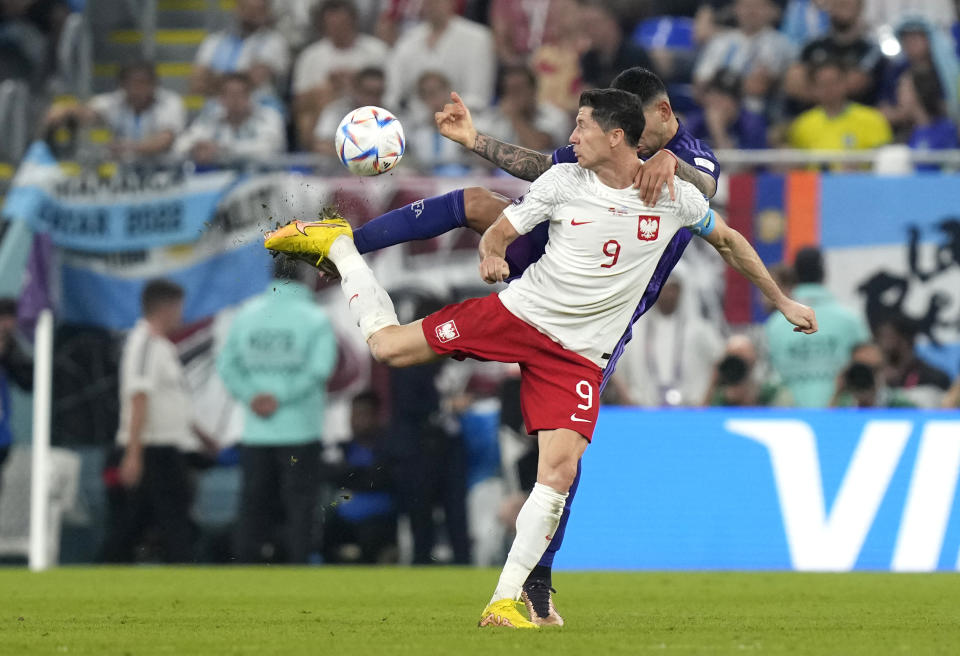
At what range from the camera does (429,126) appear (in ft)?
49.3

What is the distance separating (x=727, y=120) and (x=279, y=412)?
4681 mm

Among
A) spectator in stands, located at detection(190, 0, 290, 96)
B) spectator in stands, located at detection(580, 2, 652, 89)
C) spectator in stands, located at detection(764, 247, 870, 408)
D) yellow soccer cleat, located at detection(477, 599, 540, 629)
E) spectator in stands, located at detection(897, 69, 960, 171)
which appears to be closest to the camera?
yellow soccer cleat, located at detection(477, 599, 540, 629)

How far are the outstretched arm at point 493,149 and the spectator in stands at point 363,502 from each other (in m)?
5.91

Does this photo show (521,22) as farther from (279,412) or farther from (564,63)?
(279,412)

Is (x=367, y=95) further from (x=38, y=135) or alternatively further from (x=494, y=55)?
(x=38, y=135)

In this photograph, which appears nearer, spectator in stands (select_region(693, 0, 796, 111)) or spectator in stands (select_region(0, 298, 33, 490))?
spectator in stands (select_region(0, 298, 33, 490))

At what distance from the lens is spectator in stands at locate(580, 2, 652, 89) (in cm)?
1528

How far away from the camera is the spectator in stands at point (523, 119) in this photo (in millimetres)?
14633

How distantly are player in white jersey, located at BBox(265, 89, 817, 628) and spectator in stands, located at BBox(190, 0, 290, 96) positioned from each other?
28.2 feet

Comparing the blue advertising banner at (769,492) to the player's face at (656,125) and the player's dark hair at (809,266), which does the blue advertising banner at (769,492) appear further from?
the player's face at (656,125)

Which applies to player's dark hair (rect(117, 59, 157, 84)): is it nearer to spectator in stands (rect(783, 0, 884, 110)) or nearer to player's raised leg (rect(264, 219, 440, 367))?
spectator in stands (rect(783, 0, 884, 110))

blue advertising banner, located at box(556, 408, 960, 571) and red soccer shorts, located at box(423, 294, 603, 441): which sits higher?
red soccer shorts, located at box(423, 294, 603, 441)

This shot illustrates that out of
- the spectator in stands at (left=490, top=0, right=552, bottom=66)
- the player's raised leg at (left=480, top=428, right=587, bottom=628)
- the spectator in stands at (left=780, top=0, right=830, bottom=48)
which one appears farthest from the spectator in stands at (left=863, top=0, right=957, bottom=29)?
the player's raised leg at (left=480, top=428, right=587, bottom=628)

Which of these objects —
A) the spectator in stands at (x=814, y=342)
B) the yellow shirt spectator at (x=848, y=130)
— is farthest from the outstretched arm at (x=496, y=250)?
the yellow shirt spectator at (x=848, y=130)
